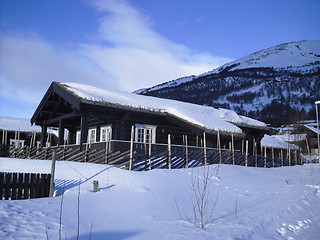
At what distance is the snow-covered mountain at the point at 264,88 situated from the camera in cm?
9881

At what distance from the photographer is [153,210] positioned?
6992 mm

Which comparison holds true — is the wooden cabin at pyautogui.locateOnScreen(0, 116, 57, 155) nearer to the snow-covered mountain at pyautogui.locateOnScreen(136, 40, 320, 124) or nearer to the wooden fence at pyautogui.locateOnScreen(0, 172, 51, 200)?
the wooden fence at pyautogui.locateOnScreen(0, 172, 51, 200)

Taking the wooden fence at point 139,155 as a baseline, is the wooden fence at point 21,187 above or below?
below

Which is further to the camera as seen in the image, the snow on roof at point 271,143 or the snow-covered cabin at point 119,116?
the snow on roof at point 271,143

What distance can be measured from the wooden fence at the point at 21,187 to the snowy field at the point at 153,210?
1.47ft

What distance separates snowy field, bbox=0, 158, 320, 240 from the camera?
533 cm

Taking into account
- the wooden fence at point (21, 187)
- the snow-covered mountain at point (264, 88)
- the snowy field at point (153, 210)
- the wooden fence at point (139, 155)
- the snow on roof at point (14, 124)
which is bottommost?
the snowy field at point (153, 210)

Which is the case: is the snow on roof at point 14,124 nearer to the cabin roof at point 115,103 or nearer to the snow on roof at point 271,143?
the cabin roof at point 115,103

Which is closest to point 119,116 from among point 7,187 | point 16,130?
point 7,187

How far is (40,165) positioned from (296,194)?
977 cm

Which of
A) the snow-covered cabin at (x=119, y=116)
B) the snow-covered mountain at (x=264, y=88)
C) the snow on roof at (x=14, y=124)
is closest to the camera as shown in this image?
the snow-covered cabin at (x=119, y=116)

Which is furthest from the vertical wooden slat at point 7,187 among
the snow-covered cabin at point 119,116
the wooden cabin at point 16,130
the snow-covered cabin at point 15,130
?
the snow-covered cabin at point 15,130

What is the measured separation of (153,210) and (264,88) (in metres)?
124

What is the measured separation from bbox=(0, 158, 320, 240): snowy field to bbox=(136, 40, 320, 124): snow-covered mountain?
65.1m
